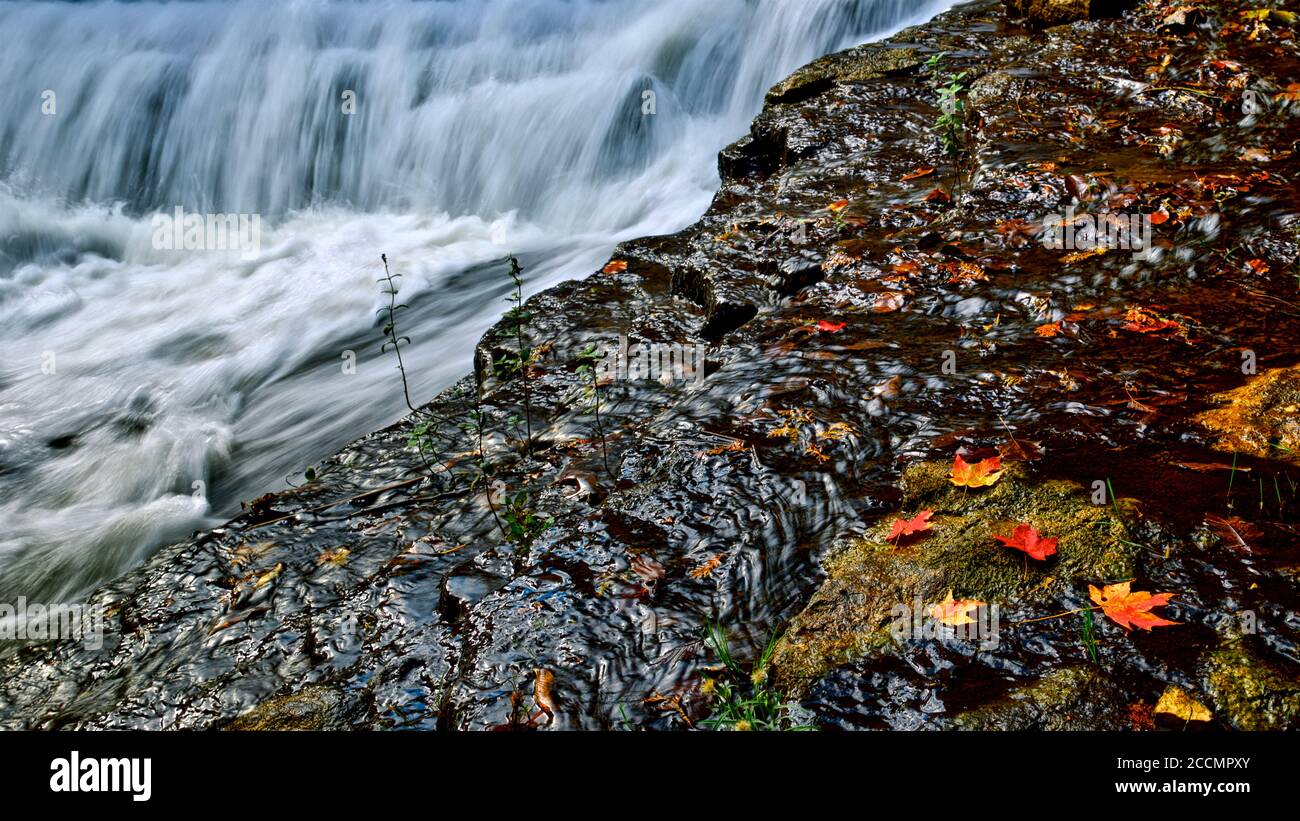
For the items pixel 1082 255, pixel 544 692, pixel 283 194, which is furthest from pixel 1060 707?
pixel 283 194

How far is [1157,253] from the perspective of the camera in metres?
3.83

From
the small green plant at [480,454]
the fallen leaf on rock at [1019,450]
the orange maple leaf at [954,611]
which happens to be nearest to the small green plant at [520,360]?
the small green plant at [480,454]

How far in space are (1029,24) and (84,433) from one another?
27.3 ft

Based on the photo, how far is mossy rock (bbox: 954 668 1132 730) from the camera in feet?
6.06

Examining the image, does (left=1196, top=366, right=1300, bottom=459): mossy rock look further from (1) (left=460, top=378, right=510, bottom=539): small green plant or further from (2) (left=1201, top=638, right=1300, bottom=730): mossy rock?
(1) (left=460, top=378, right=510, bottom=539): small green plant

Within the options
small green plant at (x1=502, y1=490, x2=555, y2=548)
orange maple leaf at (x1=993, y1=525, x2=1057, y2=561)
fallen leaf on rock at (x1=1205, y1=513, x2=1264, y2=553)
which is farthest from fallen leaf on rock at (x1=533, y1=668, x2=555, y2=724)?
fallen leaf on rock at (x1=1205, y1=513, x2=1264, y2=553)

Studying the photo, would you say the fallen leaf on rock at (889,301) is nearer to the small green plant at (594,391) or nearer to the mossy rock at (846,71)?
the small green plant at (594,391)

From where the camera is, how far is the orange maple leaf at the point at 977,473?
100 inches

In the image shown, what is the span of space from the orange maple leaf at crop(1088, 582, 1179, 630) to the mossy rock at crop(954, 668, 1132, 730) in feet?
0.63

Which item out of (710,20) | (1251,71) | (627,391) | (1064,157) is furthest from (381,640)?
(710,20)

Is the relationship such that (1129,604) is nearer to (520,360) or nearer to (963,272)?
(963,272)

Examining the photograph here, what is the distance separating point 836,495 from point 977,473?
44 centimetres

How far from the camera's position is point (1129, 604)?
6.80ft
